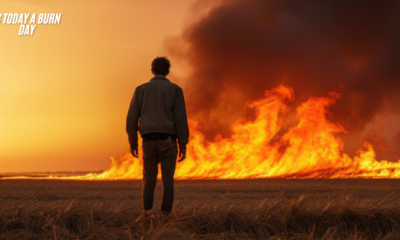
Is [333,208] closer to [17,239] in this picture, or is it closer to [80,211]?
[80,211]

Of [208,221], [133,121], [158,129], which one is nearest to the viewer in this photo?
[208,221]

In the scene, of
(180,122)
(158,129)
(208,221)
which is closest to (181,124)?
(180,122)

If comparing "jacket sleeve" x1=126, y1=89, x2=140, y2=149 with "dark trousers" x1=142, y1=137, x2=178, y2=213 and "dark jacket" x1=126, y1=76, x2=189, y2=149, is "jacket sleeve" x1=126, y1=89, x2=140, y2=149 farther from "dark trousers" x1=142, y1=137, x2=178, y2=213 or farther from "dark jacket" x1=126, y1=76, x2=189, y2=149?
"dark trousers" x1=142, y1=137, x2=178, y2=213

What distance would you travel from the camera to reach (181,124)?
22.2ft

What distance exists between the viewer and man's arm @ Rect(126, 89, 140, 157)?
22.4ft

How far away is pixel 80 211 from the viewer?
6098 mm

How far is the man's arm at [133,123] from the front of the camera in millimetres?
6812

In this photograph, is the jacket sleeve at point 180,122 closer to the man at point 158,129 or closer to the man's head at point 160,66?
the man at point 158,129

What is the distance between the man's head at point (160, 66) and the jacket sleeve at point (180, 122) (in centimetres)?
53

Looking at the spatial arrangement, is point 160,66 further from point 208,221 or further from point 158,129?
point 208,221

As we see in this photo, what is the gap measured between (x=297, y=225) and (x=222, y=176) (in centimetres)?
4647

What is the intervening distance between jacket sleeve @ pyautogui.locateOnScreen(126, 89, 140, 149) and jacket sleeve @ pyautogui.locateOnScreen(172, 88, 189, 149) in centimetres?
59

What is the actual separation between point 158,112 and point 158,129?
0.88ft

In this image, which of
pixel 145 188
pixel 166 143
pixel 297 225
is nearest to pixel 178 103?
pixel 166 143
